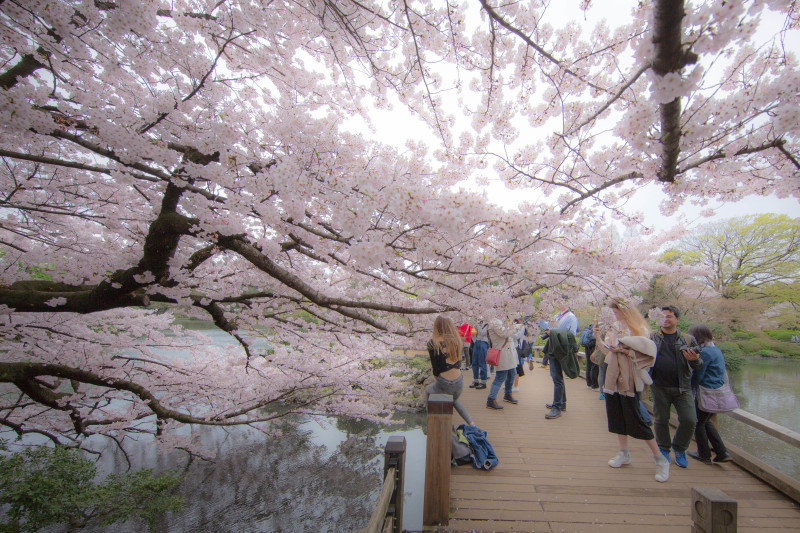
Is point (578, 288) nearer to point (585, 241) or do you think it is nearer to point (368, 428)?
point (585, 241)

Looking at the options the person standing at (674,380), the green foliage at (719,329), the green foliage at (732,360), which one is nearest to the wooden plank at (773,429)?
the person standing at (674,380)

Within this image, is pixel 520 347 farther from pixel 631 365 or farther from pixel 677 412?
pixel 631 365

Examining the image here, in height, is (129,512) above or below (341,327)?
below

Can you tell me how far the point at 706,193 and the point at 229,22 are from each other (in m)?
4.00

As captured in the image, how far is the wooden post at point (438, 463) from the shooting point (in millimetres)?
2516

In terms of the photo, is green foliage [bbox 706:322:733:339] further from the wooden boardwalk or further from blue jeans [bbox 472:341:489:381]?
the wooden boardwalk

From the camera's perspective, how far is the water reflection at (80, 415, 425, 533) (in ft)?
14.8

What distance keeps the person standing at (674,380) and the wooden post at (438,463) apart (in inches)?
86.6

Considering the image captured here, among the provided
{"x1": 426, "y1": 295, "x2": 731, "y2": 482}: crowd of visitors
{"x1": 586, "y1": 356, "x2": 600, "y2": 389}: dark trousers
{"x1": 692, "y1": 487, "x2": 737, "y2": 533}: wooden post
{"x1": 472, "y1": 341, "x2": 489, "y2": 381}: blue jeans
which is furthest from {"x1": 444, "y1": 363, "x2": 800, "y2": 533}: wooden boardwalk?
{"x1": 586, "y1": 356, "x2": 600, "y2": 389}: dark trousers

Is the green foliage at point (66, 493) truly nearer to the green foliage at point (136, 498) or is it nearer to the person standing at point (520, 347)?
the green foliage at point (136, 498)

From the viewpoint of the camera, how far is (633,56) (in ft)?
5.30

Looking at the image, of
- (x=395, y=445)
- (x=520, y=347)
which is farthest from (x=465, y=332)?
(x=395, y=445)

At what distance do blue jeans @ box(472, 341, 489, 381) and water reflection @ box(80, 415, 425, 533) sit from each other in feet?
5.78

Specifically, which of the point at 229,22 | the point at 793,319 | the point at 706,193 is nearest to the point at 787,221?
the point at 793,319
